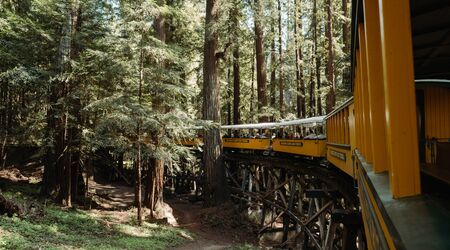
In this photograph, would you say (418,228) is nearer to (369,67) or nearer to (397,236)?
(397,236)

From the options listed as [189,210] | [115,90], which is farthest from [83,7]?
[189,210]

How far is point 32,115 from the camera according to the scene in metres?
17.3

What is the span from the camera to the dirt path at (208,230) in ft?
41.3

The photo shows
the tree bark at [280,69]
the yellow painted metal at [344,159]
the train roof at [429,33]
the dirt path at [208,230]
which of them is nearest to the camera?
the train roof at [429,33]

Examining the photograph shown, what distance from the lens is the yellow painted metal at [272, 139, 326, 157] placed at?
11539 millimetres

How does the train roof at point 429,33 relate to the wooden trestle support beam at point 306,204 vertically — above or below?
above

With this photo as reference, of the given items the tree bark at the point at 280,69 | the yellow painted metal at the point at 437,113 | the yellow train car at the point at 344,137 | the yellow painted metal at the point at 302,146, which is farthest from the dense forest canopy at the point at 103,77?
the yellow painted metal at the point at 437,113

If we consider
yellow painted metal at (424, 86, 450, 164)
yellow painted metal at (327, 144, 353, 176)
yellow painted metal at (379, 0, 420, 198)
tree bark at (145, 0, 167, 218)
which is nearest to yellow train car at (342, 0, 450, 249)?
yellow painted metal at (379, 0, 420, 198)

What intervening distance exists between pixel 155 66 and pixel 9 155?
18.1 metres

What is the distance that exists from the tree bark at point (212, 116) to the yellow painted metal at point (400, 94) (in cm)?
1610

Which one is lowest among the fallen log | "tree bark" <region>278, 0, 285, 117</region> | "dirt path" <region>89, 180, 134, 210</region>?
"dirt path" <region>89, 180, 134, 210</region>

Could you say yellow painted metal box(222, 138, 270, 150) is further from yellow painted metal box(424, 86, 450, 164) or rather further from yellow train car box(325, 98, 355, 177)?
yellow painted metal box(424, 86, 450, 164)

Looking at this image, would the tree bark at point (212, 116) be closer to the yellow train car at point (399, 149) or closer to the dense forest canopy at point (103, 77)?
the dense forest canopy at point (103, 77)

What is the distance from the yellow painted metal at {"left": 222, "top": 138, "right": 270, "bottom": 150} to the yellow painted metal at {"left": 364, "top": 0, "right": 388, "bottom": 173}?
578 inches
